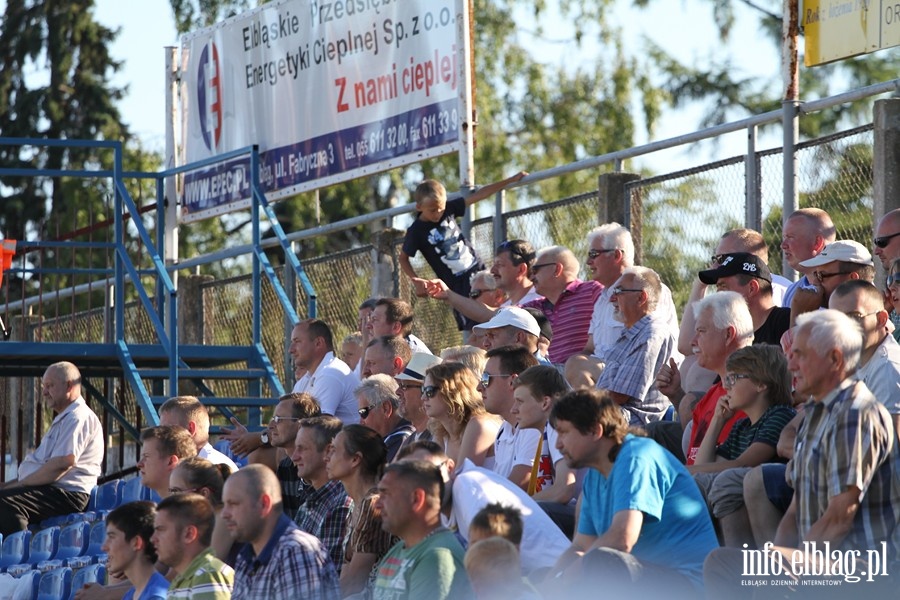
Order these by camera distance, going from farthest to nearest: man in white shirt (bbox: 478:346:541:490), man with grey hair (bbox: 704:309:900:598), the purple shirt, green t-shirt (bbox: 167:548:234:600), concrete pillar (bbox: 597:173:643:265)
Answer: concrete pillar (bbox: 597:173:643:265)
the purple shirt
man in white shirt (bbox: 478:346:541:490)
green t-shirt (bbox: 167:548:234:600)
man with grey hair (bbox: 704:309:900:598)

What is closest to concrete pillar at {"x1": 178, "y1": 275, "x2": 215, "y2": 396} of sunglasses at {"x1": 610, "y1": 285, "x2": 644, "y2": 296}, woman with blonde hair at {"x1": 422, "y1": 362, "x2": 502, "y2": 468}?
sunglasses at {"x1": 610, "y1": 285, "x2": 644, "y2": 296}

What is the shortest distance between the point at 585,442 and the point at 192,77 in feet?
33.2

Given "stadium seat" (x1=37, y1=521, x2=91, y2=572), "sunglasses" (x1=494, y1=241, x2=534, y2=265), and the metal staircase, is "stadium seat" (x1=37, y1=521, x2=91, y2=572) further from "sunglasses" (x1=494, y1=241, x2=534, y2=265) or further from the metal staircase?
"sunglasses" (x1=494, y1=241, x2=534, y2=265)

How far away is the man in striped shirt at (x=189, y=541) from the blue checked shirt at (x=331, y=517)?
89cm

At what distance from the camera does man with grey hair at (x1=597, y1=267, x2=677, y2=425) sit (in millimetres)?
8258

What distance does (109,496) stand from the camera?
1170 centimetres

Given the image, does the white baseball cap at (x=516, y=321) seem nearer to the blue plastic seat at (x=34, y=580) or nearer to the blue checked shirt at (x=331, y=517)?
the blue checked shirt at (x=331, y=517)

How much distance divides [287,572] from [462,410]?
144cm

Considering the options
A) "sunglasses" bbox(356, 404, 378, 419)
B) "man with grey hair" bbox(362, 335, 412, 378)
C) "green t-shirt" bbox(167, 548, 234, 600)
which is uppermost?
"man with grey hair" bbox(362, 335, 412, 378)

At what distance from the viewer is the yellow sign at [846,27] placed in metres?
9.31

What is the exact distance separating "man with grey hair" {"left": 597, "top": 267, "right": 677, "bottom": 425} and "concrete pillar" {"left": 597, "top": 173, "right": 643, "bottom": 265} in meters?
2.44

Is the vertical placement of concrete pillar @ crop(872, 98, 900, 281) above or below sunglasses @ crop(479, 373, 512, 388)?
above

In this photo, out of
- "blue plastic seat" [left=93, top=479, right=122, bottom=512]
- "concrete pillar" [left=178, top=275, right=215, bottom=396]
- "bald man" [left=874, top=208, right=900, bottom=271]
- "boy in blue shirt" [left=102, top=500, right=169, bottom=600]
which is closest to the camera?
"boy in blue shirt" [left=102, top=500, right=169, bottom=600]

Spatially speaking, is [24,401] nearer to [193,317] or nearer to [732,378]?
[193,317]
